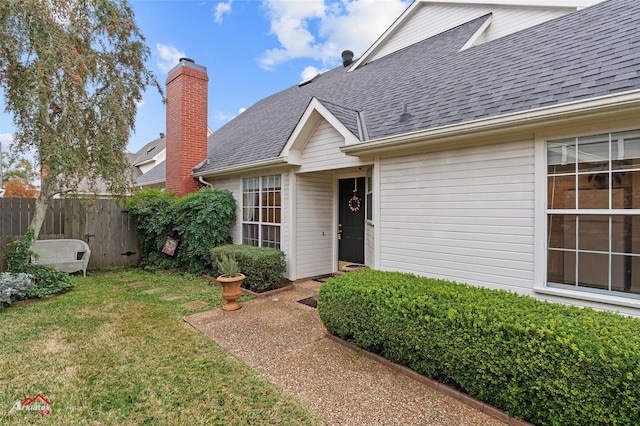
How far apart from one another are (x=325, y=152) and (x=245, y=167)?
256 cm

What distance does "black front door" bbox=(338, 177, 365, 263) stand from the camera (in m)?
7.86

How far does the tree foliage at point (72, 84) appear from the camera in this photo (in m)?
5.82

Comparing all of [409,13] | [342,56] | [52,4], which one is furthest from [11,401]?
[342,56]

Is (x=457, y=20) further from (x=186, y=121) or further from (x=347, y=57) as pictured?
(x=186, y=121)

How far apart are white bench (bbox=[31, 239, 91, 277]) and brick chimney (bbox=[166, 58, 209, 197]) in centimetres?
306

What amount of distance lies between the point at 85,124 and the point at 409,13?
942 cm

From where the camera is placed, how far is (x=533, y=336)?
260cm

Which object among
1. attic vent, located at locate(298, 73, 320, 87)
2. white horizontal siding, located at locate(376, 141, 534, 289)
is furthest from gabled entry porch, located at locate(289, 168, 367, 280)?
attic vent, located at locate(298, 73, 320, 87)

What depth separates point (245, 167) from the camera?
8.10 metres

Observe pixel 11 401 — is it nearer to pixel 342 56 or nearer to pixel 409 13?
pixel 409 13

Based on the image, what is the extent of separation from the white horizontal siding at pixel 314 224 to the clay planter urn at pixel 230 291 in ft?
6.78

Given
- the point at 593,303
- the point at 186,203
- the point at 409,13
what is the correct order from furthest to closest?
the point at 409,13, the point at 186,203, the point at 593,303

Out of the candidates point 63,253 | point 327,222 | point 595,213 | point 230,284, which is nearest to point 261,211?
point 327,222

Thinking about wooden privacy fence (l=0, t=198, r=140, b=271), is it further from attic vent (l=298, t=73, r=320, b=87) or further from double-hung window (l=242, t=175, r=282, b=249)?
attic vent (l=298, t=73, r=320, b=87)
